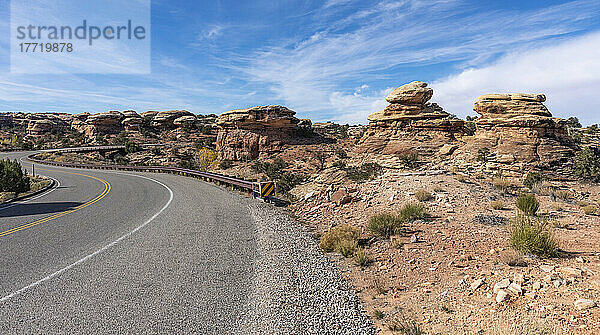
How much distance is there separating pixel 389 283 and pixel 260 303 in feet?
8.74

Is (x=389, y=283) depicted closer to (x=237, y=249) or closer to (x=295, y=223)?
(x=237, y=249)

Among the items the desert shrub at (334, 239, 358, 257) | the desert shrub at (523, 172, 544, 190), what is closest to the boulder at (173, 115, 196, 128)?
the desert shrub at (523, 172, 544, 190)

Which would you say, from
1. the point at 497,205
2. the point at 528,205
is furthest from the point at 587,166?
the point at 528,205

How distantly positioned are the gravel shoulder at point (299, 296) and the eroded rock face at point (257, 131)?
3104cm

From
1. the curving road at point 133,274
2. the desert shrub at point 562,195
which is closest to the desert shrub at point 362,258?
the curving road at point 133,274

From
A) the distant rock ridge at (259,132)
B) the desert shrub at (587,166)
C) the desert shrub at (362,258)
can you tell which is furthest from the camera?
the distant rock ridge at (259,132)

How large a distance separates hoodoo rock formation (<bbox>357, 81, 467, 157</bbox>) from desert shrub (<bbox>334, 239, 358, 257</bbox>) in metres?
17.9

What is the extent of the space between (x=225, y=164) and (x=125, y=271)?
32.4 metres

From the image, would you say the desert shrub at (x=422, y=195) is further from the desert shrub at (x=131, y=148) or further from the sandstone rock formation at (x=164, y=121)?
the sandstone rock formation at (x=164, y=121)

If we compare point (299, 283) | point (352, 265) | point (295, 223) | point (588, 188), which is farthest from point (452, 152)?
point (299, 283)

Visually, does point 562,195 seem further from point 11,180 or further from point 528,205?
point 11,180

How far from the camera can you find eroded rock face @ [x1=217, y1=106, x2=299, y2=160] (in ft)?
129

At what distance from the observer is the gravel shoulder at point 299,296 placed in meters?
4.70

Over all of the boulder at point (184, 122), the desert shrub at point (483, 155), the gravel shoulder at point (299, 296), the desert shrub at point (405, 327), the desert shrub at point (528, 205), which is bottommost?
the gravel shoulder at point (299, 296)
